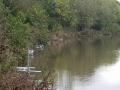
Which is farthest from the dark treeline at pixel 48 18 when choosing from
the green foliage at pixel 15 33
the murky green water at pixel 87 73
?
the murky green water at pixel 87 73

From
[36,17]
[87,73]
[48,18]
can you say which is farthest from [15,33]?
[48,18]

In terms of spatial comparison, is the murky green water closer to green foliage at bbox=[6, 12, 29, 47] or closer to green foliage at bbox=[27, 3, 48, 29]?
green foliage at bbox=[6, 12, 29, 47]

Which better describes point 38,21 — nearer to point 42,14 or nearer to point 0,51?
point 42,14

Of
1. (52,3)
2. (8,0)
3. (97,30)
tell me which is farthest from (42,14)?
(97,30)

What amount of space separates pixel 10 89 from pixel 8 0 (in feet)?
58.6

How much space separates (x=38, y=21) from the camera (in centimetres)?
2583

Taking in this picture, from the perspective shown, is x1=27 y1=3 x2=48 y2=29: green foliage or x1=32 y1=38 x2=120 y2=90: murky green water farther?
x1=27 y1=3 x2=48 y2=29: green foliage

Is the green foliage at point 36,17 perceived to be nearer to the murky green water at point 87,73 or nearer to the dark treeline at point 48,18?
the dark treeline at point 48,18

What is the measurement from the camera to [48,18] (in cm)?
3091

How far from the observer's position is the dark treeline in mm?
14857

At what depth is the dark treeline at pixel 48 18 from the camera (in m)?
14.9

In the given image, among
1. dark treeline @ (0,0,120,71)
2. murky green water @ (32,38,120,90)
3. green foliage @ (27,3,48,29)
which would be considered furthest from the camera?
green foliage @ (27,3,48,29)

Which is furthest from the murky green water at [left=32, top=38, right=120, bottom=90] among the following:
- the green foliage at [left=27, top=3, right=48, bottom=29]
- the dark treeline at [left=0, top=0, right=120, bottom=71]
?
the green foliage at [left=27, top=3, right=48, bottom=29]

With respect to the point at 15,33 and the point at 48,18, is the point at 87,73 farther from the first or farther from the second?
the point at 48,18
